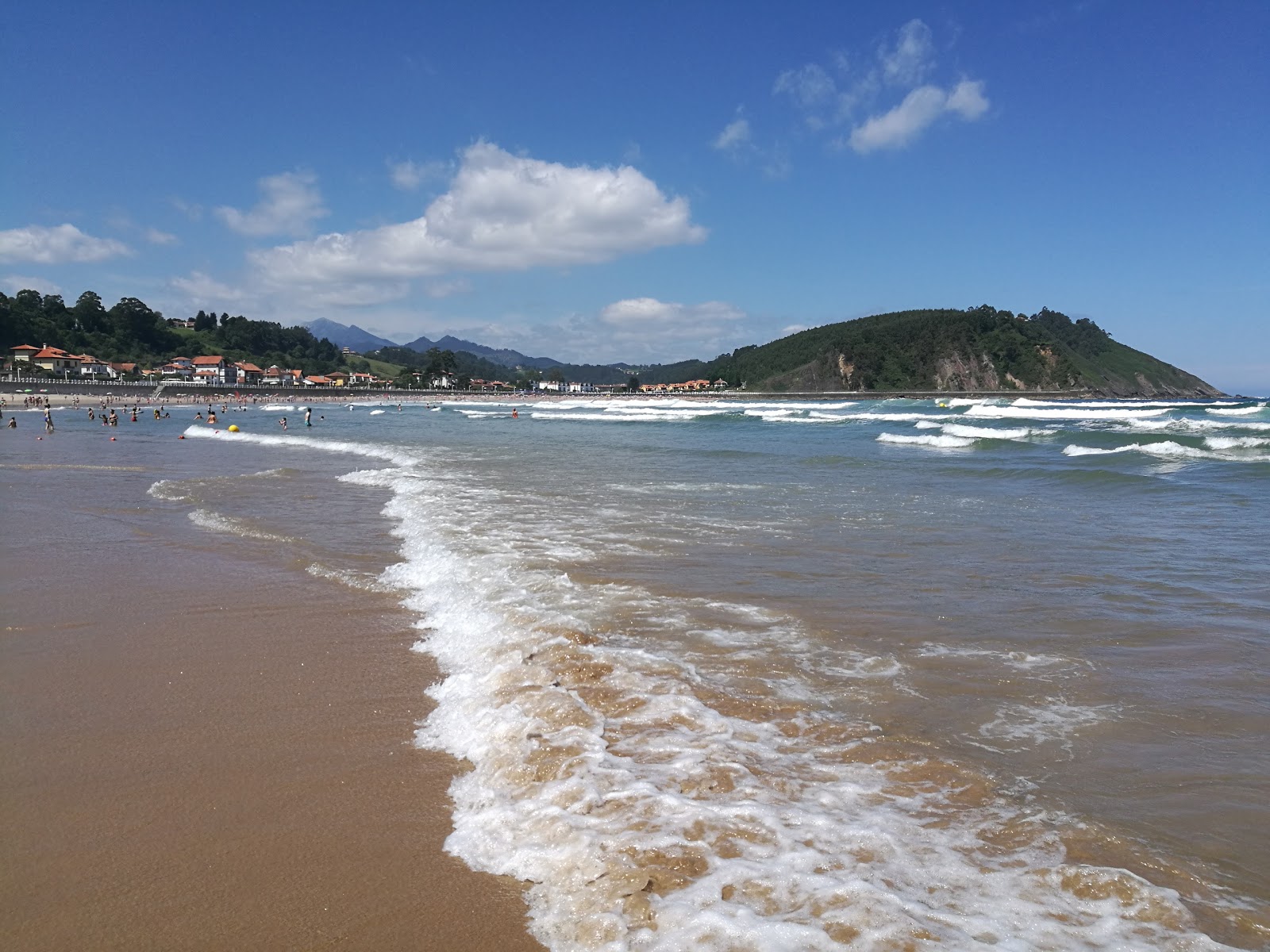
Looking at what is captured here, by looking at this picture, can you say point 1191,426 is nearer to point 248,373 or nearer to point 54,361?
point 54,361

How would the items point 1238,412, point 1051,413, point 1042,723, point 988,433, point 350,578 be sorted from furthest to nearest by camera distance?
point 1051,413 < point 1238,412 < point 988,433 < point 350,578 < point 1042,723

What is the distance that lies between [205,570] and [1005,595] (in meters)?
8.13

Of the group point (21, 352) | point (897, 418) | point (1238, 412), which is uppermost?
point (21, 352)

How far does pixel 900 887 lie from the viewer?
9.43 feet

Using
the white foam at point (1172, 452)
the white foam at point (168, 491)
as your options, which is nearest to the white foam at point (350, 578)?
the white foam at point (168, 491)

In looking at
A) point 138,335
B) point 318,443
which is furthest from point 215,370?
point 318,443

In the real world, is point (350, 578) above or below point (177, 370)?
below

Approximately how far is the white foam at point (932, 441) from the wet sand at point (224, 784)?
88.3 ft

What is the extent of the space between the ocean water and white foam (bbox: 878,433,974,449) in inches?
690

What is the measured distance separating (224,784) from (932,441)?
1222 inches

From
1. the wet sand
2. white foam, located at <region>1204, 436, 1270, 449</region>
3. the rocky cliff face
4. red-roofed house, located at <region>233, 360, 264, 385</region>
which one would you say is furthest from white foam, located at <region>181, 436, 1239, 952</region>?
the rocky cliff face

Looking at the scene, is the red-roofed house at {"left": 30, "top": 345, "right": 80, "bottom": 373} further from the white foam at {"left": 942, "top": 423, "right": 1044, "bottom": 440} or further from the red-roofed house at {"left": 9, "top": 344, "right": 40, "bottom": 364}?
the white foam at {"left": 942, "top": 423, "right": 1044, "bottom": 440}

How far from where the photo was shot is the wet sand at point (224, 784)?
2.78 meters

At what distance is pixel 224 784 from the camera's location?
3.74m
